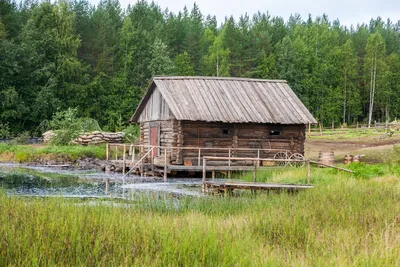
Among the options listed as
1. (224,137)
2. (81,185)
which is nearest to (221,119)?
(224,137)

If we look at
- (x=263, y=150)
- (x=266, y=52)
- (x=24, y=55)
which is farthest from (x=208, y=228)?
(x=266, y=52)

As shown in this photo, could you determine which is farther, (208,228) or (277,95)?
(277,95)

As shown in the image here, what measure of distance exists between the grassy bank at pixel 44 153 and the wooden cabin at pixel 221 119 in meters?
5.95

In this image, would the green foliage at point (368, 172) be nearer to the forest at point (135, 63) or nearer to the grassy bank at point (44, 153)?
the grassy bank at point (44, 153)

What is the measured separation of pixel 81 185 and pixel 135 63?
42760mm

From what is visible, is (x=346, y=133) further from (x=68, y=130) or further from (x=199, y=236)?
(x=199, y=236)

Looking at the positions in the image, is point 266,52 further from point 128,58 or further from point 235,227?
point 235,227

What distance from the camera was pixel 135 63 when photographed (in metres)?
62.2

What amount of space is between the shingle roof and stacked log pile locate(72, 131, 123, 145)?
24.4 feet

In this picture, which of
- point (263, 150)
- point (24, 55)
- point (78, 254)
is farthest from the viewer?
point (24, 55)

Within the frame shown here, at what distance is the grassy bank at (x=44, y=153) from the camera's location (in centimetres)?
3250

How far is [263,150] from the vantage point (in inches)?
1096

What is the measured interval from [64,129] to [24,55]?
55.3ft

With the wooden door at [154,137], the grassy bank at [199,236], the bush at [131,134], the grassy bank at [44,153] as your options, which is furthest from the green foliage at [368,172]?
the bush at [131,134]
